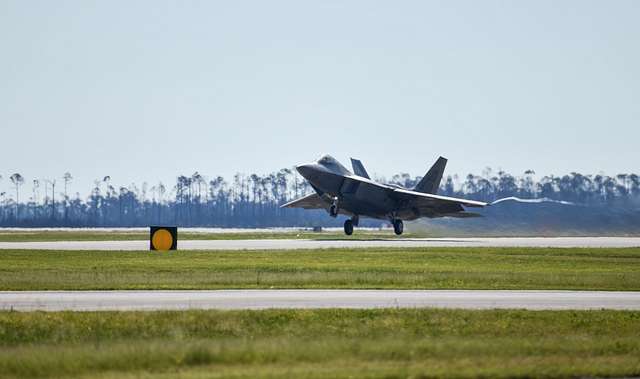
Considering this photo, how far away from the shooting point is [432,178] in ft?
256

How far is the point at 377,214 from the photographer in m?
71.3

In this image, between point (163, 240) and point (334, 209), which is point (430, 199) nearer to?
point (334, 209)

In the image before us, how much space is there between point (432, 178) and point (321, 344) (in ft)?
205

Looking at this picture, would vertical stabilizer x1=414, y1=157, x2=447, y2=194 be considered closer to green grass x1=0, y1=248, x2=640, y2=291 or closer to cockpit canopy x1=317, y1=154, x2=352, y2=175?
cockpit canopy x1=317, y1=154, x2=352, y2=175

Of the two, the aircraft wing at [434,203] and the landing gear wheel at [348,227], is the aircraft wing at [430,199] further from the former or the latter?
the landing gear wheel at [348,227]

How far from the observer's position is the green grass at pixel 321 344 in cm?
1438

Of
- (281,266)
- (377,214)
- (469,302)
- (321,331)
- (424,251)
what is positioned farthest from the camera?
(377,214)

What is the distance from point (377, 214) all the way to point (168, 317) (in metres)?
52.0

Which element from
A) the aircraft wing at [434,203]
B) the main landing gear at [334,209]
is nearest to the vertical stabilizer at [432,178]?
the aircraft wing at [434,203]

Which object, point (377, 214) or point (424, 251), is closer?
point (424, 251)

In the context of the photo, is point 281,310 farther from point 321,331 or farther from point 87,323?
point 87,323

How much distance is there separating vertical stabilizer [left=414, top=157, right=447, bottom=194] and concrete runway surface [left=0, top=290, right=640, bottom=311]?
163ft

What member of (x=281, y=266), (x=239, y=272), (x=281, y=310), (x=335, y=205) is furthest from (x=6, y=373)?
(x=335, y=205)

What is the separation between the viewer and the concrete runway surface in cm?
2264
